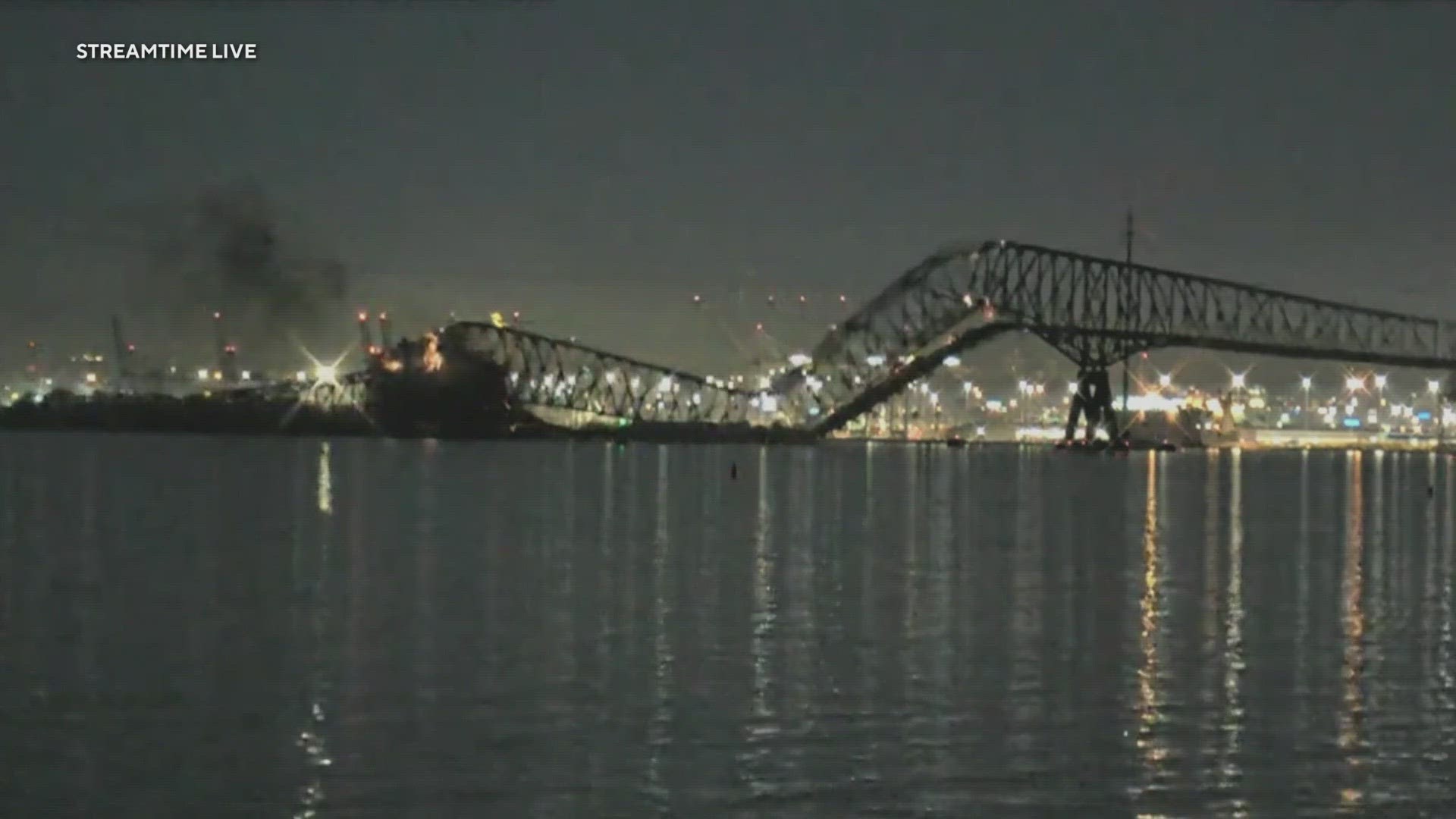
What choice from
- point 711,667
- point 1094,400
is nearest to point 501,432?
point 1094,400

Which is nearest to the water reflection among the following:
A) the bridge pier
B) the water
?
the water

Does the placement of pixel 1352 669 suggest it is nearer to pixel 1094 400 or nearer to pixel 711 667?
pixel 711 667

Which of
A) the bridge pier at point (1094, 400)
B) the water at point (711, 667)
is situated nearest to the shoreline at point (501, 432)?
the bridge pier at point (1094, 400)

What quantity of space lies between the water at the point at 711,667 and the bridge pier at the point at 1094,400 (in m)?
84.4

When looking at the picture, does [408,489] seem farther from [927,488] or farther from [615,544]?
[615,544]

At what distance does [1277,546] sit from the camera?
42.8 meters

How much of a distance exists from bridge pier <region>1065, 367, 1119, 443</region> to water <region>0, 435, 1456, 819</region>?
84351 millimetres

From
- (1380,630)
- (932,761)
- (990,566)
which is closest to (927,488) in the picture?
(990,566)

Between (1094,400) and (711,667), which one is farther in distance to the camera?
(1094,400)

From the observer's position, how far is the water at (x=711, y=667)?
1548cm

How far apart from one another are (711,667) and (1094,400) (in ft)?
379

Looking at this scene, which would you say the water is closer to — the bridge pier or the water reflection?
the water reflection

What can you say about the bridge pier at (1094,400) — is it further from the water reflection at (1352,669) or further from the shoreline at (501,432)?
the water reflection at (1352,669)

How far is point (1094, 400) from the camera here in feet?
442
